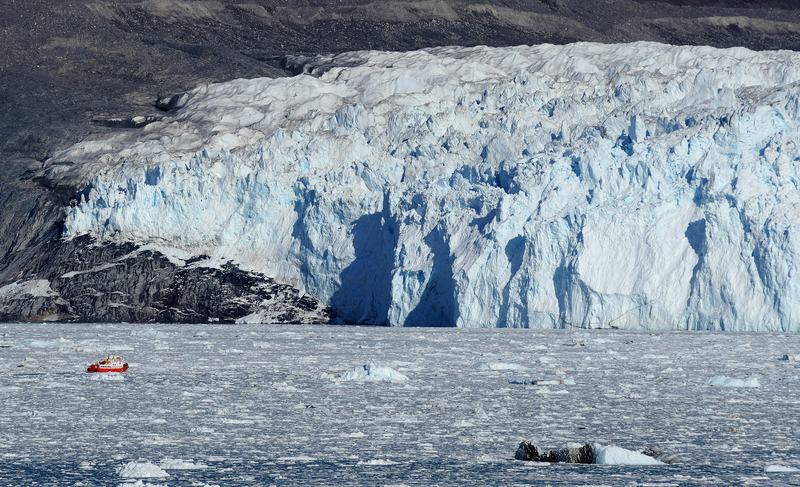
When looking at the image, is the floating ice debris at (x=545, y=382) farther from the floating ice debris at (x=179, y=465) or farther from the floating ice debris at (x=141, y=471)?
the floating ice debris at (x=141, y=471)

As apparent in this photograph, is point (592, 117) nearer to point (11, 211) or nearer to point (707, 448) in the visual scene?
point (11, 211)

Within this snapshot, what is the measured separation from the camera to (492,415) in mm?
13391

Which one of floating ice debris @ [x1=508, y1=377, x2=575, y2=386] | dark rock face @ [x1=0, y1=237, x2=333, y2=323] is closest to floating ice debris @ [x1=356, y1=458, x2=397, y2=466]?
floating ice debris @ [x1=508, y1=377, x2=575, y2=386]

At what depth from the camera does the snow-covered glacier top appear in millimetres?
32094

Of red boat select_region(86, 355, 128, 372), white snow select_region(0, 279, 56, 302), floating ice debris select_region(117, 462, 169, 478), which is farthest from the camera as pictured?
white snow select_region(0, 279, 56, 302)

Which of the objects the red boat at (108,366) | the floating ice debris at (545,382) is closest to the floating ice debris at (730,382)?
the floating ice debris at (545,382)

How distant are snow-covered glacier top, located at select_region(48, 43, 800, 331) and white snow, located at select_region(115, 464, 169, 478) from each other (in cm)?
2436

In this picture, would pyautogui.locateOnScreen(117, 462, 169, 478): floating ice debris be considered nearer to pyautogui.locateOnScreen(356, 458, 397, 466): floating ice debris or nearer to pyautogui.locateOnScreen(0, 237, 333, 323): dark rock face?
pyautogui.locateOnScreen(356, 458, 397, 466): floating ice debris

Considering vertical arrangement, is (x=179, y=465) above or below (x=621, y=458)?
below

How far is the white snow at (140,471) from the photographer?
942 cm

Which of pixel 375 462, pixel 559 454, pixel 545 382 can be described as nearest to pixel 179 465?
pixel 375 462

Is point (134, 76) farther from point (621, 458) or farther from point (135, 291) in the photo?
point (621, 458)

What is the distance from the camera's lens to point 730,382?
16656 millimetres

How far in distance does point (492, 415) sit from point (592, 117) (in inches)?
1459
